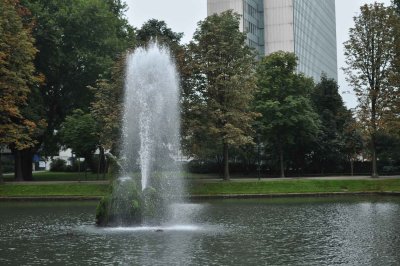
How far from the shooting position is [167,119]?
159 feet

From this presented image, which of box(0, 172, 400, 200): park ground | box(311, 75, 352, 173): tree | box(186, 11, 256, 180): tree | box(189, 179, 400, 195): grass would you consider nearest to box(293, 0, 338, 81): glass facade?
box(311, 75, 352, 173): tree

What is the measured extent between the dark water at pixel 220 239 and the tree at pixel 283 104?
30.0 meters

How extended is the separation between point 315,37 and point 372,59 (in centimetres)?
10364

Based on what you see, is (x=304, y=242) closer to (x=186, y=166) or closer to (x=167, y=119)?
(x=167, y=119)

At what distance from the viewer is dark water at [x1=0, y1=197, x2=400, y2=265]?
16.7 metres

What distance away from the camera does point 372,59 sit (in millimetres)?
55750

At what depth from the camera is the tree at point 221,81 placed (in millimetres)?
51250

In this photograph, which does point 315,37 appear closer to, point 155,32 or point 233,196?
point 155,32

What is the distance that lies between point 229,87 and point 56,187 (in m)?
20.3

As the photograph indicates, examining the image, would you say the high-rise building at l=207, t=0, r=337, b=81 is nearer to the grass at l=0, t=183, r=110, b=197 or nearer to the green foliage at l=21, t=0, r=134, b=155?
the green foliage at l=21, t=0, r=134, b=155

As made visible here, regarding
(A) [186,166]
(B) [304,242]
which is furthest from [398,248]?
(A) [186,166]

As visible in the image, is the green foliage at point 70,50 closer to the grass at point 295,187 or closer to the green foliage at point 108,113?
the green foliage at point 108,113

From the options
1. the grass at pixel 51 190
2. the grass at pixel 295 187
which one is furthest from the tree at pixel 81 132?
the grass at pixel 295 187

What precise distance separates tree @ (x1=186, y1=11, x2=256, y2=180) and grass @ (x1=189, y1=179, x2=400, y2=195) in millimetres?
4705
